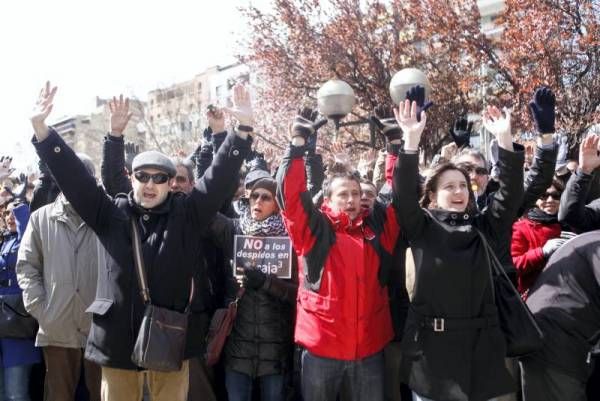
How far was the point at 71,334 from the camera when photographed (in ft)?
13.7

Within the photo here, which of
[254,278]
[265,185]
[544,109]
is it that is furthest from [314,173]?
[544,109]

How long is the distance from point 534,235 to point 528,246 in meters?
0.10

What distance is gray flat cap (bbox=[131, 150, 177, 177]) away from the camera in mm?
3506

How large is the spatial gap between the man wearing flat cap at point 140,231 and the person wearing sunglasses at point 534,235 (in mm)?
2118

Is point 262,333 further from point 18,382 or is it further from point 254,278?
point 18,382

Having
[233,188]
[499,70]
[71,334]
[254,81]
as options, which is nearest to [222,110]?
[233,188]

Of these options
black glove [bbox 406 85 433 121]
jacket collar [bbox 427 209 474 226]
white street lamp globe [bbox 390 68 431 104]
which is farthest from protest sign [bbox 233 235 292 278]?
white street lamp globe [bbox 390 68 431 104]

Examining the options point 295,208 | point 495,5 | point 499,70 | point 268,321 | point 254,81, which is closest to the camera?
point 295,208

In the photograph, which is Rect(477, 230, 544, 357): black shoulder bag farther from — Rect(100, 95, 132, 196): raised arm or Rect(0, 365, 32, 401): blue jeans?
Rect(0, 365, 32, 401): blue jeans

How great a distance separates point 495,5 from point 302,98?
22251 millimetres

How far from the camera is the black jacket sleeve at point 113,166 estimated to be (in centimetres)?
398

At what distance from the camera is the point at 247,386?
4.07 m

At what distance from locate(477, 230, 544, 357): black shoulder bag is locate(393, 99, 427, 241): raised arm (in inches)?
15.0

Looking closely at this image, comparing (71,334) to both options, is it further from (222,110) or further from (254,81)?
(254,81)
